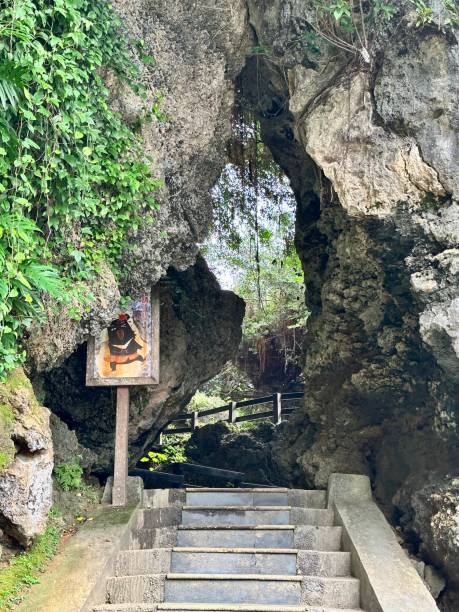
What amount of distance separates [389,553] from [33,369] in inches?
150

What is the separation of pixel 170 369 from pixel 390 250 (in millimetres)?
3934

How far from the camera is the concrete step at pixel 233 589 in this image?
17.3 ft

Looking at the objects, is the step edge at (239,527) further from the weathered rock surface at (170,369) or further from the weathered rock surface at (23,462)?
the weathered rock surface at (170,369)

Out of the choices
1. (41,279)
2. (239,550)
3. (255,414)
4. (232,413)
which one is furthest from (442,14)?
(232,413)

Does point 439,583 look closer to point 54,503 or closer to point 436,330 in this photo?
point 436,330

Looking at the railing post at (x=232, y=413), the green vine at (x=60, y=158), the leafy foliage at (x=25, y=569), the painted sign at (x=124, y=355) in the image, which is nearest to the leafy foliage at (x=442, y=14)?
the green vine at (x=60, y=158)

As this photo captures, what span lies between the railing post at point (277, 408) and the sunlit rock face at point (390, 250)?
427 centimetres

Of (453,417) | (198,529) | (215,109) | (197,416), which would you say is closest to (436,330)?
(453,417)

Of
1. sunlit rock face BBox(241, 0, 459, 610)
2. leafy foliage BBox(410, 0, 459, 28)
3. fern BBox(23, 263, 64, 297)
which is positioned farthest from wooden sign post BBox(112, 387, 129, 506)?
leafy foliage BBox(410, 0, 459, 28)

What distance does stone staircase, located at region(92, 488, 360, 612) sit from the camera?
5281mm

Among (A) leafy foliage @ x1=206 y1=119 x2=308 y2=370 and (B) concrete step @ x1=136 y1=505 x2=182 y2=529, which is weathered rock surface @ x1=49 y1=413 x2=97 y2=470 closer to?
(B) concrete step @ x1=136 y1=505 x2=182 y2=529

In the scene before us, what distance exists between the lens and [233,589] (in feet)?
17.5

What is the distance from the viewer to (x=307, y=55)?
6.73 metres

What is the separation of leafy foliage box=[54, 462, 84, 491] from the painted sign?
3.11ft
